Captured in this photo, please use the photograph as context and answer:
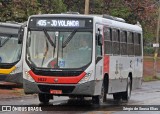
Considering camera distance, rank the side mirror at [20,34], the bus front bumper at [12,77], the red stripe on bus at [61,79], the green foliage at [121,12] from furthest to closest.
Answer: the green foliage at [121,12] < the bus front bumper at [12,77] < the side mirror at [20,34] < the red stripe on bus at [61,79]

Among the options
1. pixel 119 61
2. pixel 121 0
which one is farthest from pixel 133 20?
pixel 119 61

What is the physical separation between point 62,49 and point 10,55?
8978 mm

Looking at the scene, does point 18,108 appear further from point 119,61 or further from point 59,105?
point 119,61

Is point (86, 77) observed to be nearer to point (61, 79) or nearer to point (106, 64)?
point (61, 79)

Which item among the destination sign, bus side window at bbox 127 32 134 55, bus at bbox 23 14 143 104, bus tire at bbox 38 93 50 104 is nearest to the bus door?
bus at bbox 23 14 143 104

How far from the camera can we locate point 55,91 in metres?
16.5

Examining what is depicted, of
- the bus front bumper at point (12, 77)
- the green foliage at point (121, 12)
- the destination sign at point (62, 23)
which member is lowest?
the bus front bumper at point (12, 77)

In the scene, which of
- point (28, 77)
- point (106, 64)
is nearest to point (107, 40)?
point (106, 64)

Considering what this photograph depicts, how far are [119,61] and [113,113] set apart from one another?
13.9 feet

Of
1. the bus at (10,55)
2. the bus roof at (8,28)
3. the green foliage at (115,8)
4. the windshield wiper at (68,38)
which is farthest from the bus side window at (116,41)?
the green foliage at (115,8)

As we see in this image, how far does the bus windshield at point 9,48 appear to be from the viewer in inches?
993

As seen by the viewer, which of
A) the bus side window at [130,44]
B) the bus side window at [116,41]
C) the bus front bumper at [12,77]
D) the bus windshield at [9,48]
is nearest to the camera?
the bus side window at [116,41]

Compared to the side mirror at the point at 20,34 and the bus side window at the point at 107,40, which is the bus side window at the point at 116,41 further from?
the side mirror at the point at 20,34

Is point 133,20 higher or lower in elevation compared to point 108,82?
higher
